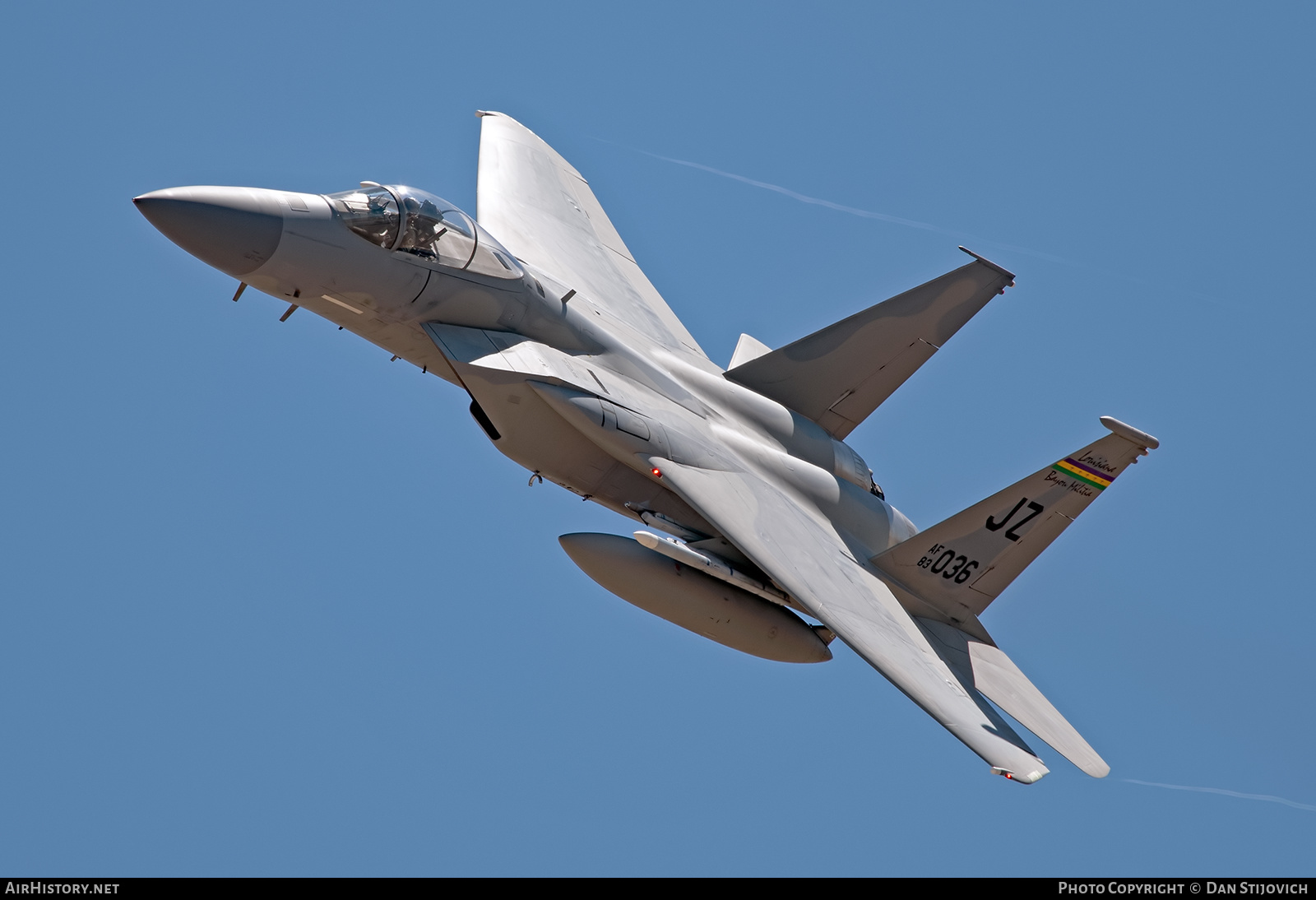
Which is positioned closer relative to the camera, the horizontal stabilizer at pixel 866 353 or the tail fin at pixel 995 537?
the tail fin at pixel 995 537

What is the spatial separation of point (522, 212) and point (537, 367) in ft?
16.7

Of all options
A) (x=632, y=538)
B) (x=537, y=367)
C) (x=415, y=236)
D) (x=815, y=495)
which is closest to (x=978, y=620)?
(x=815, y=495)

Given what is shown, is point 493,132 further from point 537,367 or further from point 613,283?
point 537,367

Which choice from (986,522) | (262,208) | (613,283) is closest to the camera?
(262,208)

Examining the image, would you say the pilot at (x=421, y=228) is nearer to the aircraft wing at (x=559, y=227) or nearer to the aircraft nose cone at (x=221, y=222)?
the aircraft nose cone at (x=221, y=222)

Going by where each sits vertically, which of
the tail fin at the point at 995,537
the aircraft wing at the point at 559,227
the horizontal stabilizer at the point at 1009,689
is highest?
the aircraft wing at the point at 559,227

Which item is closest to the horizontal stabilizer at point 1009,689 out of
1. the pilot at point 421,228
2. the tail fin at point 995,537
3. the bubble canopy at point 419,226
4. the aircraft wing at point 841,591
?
the aircraft wing at point 841,591

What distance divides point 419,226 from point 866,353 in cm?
635

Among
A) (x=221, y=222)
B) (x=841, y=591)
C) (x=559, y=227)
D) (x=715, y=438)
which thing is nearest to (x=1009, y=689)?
(x=841, y=591)

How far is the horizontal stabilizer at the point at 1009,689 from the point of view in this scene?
16.7 m

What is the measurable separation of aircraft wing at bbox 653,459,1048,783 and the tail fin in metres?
0.56

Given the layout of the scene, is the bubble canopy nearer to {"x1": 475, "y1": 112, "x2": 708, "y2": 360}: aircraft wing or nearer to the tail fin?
{"x1": 475, "y1": 112, "x2": 708, "y2": 360}: aircraft wing

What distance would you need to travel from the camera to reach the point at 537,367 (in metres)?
16.4

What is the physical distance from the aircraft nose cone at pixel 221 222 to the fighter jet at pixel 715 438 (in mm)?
20
